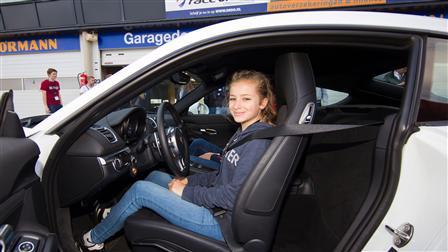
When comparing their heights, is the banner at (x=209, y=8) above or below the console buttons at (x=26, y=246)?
above

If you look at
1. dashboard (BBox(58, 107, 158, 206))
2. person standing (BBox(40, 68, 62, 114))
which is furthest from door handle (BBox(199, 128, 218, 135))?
person standing (BBox(40, 68, 62, 114))

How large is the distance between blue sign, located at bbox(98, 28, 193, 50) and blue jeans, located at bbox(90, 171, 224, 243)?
938cm

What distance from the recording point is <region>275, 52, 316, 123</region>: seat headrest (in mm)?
1358

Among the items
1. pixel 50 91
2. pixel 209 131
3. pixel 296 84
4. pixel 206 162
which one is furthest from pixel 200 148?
pixel 50 91

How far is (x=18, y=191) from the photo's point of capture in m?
1.14

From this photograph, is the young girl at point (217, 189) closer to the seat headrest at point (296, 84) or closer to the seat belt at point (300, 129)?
the seat belt at point (300, 129)

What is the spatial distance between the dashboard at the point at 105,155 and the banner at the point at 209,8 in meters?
8.00

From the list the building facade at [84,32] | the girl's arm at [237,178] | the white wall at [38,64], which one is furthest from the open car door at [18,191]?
the white wall at [38,64]

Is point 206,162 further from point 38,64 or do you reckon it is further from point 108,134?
point 38,64

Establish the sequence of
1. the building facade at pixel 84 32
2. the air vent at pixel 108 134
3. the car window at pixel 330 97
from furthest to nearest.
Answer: the building facade at pixel 84 32
the car window at pixel 330 97
the air vent at pixel 108 134

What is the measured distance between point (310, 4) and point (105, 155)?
8.45 meters

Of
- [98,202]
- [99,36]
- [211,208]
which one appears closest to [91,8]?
[99,36]

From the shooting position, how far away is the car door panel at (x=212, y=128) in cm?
315

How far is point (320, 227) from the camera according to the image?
5.90 feet
